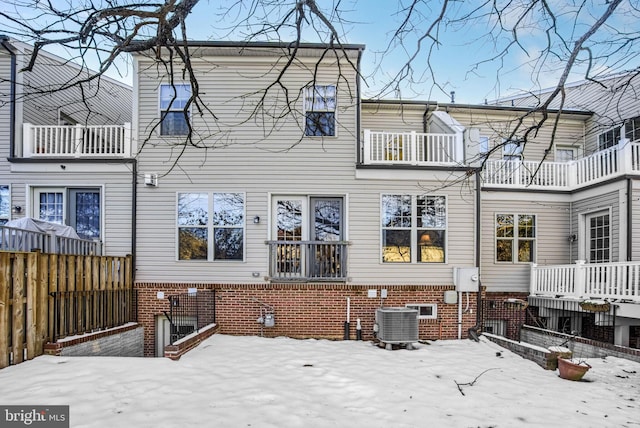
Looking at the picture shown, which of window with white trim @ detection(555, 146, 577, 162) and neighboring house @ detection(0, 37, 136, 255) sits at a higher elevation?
window with white trim @ detection(555, 146, 577, 162)

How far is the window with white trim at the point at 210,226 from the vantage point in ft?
29.2

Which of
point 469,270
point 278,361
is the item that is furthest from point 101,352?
point 469,270

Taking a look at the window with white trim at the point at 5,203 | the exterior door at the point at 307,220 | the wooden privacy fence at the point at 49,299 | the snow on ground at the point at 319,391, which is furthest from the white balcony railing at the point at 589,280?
the window with white trim at the point at 5,203

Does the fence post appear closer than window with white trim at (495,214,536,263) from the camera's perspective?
Yes

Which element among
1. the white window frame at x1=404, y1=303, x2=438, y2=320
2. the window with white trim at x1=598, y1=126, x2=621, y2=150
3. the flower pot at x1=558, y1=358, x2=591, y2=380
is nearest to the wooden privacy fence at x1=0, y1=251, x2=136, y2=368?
the white window frame at x1=404, y1=303, x2=438, y2=320

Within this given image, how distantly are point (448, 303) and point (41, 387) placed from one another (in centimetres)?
745

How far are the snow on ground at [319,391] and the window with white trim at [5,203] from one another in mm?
4973

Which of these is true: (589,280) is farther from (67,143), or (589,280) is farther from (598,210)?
(67,143)

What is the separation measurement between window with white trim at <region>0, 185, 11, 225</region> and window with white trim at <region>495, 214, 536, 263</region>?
1181 centimetres

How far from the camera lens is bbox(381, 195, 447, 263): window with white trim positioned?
9.02 meters

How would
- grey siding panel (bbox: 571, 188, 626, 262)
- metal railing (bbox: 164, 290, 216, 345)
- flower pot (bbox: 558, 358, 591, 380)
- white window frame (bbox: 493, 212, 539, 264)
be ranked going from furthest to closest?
1. white window frame (bbox: 493, 212, 539, 264)
2. grey siding panel (bbox: 571, 188, 626, 262)
3. metal railing (bbox: 164, 290, 216, 345)
4. flower pot (bbox: 558, 358, 591, 380)

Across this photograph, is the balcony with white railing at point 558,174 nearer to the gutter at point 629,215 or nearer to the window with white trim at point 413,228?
the gutter at point 629,215

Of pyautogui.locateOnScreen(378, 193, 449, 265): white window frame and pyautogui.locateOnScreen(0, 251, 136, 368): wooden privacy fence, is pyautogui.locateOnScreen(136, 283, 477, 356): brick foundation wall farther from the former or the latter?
pyautogui.locateOnScreen(0, 251, 136, 368): wooden privacy fence

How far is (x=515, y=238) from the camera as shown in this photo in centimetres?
1038
